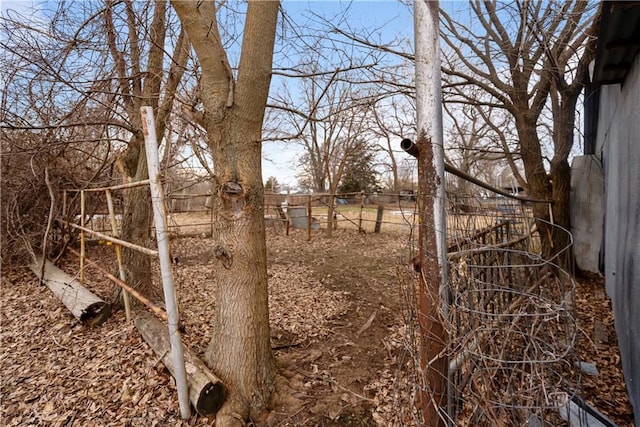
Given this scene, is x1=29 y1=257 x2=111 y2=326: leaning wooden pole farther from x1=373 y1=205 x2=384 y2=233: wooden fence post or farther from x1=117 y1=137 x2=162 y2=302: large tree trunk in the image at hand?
x1=373 y1=205 x2=384 y2=233: wooden fence post

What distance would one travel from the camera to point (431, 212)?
4.71ft

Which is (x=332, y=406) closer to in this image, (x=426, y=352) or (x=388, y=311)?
(x=426, y=352)

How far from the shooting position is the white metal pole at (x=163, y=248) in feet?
6.30

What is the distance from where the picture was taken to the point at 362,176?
2219 cm

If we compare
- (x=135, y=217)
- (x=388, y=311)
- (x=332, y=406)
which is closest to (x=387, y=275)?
(x=388, y=311)

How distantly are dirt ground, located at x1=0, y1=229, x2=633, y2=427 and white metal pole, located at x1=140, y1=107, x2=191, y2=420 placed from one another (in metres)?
0.30

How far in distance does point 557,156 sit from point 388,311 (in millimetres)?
3760

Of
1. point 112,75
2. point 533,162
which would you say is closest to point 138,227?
point 112,75

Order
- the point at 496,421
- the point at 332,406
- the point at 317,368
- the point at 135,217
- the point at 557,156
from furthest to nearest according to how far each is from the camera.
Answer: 1. the point at 557,156
2. the point at 135,217
3. the point at 317,368
4. the point at 332,406
5. the point at 496,421

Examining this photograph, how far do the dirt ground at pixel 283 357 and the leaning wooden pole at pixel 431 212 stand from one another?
8.4 inches

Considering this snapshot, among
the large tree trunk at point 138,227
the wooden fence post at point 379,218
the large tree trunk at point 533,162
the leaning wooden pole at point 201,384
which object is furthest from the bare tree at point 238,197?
the wooden fence post at point 379,218

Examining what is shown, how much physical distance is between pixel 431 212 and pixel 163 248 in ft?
5.51

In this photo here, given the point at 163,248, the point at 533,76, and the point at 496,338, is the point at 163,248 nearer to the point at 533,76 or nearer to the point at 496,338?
the point at 496,338

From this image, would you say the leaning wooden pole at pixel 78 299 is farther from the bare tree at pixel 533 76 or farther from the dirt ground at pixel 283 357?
the bare tree at pixel 533 76
